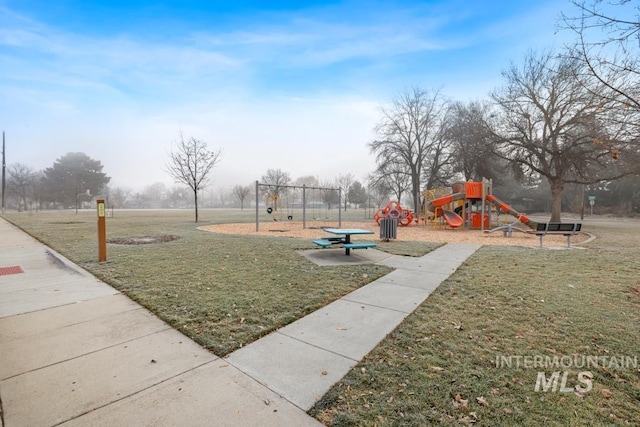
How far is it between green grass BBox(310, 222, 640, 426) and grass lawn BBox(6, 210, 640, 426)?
1cm

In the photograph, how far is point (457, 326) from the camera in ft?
12.1

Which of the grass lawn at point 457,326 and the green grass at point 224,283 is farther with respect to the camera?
the green grass at point 224,283

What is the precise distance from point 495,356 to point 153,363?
10.5 feet

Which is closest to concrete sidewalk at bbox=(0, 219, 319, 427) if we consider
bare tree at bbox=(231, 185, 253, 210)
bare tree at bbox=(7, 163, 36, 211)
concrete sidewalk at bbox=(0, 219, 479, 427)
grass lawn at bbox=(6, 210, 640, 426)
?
concrete sidewalk at bbox=(0, 219, 479, 427)

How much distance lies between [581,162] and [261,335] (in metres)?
24.8

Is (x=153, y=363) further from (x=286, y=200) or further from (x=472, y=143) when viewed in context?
(x=286, y=200)

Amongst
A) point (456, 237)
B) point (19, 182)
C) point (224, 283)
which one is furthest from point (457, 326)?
point (19, 182)

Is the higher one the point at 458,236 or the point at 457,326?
the point at 457,326

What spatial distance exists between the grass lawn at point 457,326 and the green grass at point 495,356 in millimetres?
12

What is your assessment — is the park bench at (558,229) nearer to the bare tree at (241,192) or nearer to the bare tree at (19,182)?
the bare tree at (241,192)

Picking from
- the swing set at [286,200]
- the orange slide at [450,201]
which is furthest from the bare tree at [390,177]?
the orange slide at [450,201]

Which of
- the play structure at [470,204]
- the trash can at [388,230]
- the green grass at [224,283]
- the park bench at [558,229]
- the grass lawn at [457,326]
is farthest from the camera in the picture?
the play structure at [470,204]

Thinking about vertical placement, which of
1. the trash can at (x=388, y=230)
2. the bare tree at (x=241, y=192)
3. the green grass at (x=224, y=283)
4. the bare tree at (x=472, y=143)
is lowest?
the green grass at (x=224, y=283)

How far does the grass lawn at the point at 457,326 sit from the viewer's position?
2293mm
